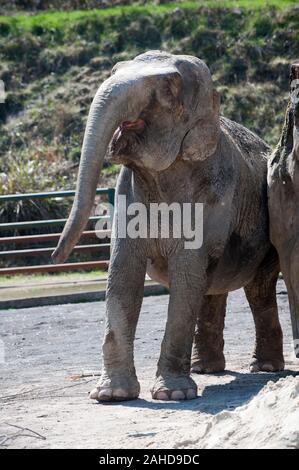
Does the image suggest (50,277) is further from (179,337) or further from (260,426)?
(260,426)

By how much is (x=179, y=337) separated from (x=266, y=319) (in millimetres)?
1646

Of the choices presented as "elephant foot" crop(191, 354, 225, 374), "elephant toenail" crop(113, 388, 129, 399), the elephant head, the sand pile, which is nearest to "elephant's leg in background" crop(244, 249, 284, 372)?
"elephant foot" crop(191, 354, 225, 374)

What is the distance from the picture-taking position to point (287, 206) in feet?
35.4

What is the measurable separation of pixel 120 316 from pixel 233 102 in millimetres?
16130

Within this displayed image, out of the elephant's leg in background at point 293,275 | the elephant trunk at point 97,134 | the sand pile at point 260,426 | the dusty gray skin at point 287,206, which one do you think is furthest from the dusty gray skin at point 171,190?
the sand pile at point 260,426

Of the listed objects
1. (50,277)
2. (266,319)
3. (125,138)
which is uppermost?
(125,138)

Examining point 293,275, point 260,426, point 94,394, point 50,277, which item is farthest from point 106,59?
point 260,426

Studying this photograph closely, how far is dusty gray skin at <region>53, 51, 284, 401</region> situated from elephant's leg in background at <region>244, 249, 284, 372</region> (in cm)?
37

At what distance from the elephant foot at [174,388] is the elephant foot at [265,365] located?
1.45 meters

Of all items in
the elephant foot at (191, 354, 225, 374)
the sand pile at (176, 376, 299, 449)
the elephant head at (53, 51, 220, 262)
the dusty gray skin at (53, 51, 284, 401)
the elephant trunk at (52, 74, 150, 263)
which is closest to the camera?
the sand pile at (176, 376, 299, 449)

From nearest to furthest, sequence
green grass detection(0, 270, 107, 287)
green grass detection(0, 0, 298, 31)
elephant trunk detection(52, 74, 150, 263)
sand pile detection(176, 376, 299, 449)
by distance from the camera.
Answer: sand pile detection(176, 376, 299, 449)
elephant trunk detection(52, 74, 150, 263)
green grass detection(0, 270, 107, 287)
green grass detection(0, 0, 298, 31)

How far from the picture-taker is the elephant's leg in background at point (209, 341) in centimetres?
1151

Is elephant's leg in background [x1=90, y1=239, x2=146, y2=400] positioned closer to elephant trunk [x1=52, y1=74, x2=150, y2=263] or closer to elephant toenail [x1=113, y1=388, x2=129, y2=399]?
elephant toenail [x1=113, y1=388, x2=129, y2=399]

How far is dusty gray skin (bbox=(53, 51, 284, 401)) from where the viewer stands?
9734 mm
